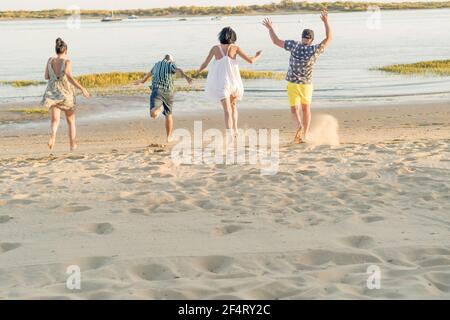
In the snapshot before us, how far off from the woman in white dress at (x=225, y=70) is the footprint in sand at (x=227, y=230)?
14.9 ft

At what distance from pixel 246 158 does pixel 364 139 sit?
4.36 m

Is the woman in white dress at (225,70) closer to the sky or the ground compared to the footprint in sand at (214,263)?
closer to the sky

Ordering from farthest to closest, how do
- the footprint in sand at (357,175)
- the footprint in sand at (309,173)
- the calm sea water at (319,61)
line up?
1. the calm sea water at (319,61)
2. the footprint in sand at (309,173)
3. the footprint in sand at (357,175)

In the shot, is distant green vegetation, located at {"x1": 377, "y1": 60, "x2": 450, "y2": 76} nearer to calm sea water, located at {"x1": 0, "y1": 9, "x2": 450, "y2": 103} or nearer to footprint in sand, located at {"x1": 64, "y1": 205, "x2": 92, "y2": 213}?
calm sea water, located at {"x1": 0, "y1": 9, "x2": 450, "y2": 103}

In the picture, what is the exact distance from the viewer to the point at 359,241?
19.4 feet

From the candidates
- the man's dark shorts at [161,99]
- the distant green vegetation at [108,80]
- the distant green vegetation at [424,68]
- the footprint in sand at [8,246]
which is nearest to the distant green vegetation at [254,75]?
the distant green vegetation at [108,80]

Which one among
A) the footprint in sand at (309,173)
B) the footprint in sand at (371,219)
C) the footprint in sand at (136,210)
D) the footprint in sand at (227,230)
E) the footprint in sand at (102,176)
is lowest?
the footprint in sand at (227,230)

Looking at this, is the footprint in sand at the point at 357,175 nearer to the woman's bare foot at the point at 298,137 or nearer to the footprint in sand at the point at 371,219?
the footprint in sand at the point at 371,219

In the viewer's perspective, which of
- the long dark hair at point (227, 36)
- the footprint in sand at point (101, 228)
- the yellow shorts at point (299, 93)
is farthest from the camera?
the yellow shorts at point (299, 93)

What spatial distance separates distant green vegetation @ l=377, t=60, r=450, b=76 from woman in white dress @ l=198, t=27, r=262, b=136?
18764mm

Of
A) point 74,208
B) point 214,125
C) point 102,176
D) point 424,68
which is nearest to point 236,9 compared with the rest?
point 424,68

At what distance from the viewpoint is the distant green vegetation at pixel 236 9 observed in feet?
449

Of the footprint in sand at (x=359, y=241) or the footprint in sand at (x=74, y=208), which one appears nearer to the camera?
the footprint in sand at (x=359, y=241)
